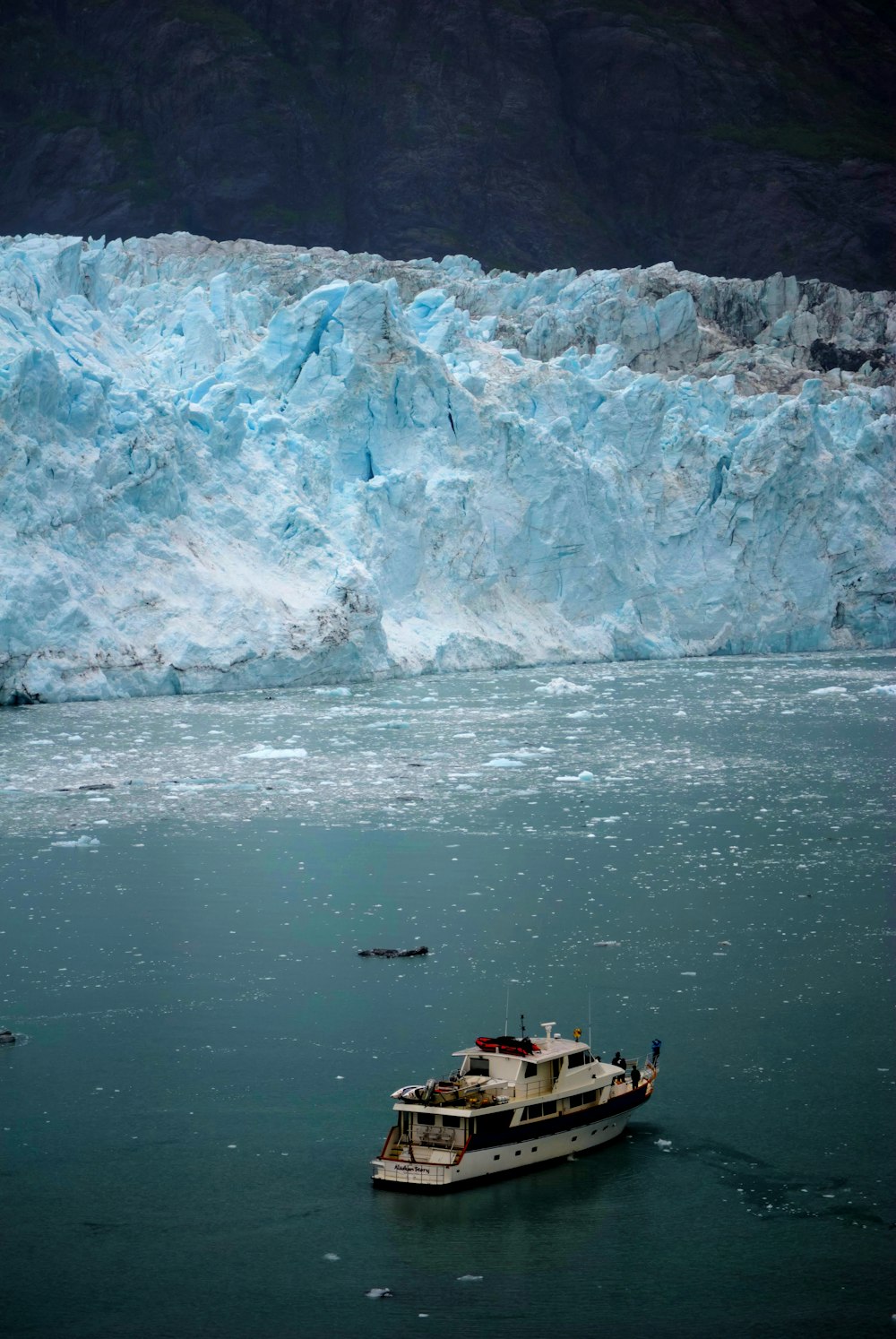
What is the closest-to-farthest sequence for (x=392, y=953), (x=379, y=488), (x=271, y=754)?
(x=392, y=953) < (x=271, y=754) < (x=379, y=488)

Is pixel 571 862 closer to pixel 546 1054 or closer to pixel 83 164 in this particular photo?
pixel 546 1054

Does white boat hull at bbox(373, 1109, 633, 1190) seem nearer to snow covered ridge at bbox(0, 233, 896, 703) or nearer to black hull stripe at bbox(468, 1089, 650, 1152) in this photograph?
black hull stripe at bbox(468, 1089, 650, 1152)

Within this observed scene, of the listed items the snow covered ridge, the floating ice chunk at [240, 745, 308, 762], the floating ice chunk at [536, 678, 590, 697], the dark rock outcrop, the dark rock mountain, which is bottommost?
the dark rock outcrop

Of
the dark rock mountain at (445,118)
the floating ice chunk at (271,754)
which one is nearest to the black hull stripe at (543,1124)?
the floating ice chunk at (271,754)

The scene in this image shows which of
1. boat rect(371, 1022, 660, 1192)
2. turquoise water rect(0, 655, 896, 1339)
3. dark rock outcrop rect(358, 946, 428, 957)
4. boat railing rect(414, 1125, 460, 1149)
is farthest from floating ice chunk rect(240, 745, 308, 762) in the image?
boat railing rect(414, 1125, 460, 1149)

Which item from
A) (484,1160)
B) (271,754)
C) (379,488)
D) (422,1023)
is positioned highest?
(379,488)

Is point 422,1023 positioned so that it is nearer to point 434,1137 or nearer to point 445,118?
point 434,1137

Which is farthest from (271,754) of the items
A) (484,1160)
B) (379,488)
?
(484,1160)

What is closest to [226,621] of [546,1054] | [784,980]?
[784,980]
